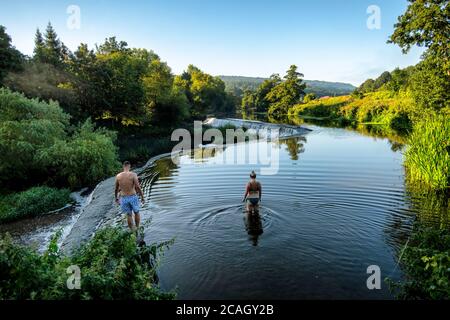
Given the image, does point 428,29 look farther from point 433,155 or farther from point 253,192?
point 253,192

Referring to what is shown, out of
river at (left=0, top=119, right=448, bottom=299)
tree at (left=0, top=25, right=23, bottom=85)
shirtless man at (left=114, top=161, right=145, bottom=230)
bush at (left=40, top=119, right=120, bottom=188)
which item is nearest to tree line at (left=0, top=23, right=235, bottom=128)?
tree at (left=0, top=25, right=23, bottom=85)

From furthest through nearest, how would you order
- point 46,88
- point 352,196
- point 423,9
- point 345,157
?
point 46,88 → point 345,157 → point 423,9 → point 352,196

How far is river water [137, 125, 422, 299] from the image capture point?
7.93 m

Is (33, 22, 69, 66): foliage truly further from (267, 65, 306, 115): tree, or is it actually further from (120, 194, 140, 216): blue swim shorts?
(267, 65, 306, 115): tree

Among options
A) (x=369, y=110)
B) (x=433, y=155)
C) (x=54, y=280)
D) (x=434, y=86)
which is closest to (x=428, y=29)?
(x=434, y=86)

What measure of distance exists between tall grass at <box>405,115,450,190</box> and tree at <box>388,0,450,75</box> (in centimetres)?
816

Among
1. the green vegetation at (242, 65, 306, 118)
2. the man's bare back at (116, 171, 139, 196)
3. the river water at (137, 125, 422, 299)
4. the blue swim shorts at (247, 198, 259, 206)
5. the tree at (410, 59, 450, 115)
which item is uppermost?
the green vegetation at (242, 65, 306, 118)

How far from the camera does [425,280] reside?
19.0 feet

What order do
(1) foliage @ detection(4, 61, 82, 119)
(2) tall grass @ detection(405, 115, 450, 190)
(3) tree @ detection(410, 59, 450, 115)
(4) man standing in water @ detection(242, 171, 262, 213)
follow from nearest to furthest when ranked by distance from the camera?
(4) man standing in water @ detection(242, 171, 262, 213) → (2) tall grass @ detection(405, 115, 450, 190) → (3) tree @ detection(410, 59, 450, 115) → (1) foliage @ detection(4, 61, 82, 119)

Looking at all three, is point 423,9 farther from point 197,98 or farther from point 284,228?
point 197,98

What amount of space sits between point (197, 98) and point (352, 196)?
70.5 m

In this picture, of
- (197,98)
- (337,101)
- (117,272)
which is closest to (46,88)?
(117,272)

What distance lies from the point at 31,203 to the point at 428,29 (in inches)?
1048

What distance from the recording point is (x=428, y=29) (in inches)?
870
